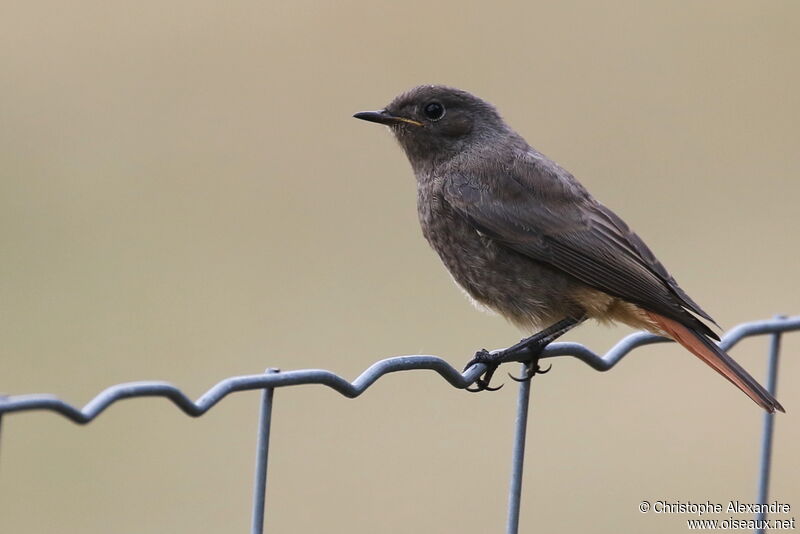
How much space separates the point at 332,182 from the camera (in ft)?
31.3

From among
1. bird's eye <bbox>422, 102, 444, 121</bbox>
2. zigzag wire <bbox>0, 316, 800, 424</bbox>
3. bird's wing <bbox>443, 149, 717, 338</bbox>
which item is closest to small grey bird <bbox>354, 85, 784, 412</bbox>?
bird's wing <bbox>443, 149, 717, 338</bbox>

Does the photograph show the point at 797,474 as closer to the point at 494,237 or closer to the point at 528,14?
the point at 494,237

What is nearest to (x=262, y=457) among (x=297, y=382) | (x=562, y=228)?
(x=297, y=382)

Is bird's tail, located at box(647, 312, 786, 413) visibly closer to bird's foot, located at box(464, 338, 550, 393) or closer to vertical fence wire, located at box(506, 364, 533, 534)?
bird's foot, located at box(464, 338, 550, 393)

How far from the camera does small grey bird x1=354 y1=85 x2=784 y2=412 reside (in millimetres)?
4508

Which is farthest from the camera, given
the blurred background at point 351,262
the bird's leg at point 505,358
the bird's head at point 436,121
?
the blurred background at point 351,262

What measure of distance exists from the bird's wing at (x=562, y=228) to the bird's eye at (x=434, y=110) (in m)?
0.37

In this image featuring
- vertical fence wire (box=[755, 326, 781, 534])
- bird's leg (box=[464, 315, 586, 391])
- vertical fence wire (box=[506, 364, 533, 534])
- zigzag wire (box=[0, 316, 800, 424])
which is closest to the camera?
zigzag wire (box=[0, 316, 800, 424])

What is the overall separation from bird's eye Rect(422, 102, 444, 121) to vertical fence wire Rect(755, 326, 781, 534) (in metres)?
1.86

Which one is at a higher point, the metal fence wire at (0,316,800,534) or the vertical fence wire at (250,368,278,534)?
the metal fence wire at (0,316,800,534)

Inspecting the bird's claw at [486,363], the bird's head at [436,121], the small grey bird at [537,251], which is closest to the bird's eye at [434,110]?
the bird's head at [436,121]

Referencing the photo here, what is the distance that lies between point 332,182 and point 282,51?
88.0 inches

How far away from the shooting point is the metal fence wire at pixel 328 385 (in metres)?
2.57

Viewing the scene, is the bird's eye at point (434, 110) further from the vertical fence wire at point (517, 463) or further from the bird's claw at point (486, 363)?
the vertical fence wire at point (517, 463)
